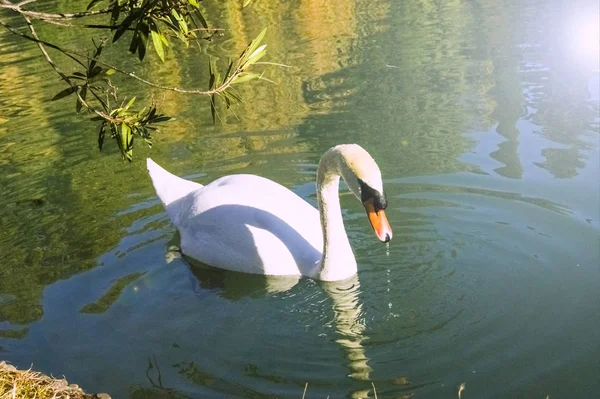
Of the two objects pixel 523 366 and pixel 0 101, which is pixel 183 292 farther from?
pixel 0 101

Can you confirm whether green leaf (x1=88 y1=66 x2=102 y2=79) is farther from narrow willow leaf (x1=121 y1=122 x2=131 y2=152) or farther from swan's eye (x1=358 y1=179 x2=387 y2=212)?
swan's eye (x1=358 y1=179 x2=387 y2=212)

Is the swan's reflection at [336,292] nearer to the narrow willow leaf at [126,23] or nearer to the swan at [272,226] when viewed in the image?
the swan at [272,226]

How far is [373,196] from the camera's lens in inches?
223

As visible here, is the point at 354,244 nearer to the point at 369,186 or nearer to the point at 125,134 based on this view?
the point at 369,186

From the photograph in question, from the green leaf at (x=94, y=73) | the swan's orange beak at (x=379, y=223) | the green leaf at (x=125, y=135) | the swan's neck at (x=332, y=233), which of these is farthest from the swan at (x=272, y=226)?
the green leaf at (x=94, y=73)

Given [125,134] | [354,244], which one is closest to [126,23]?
[125,134]

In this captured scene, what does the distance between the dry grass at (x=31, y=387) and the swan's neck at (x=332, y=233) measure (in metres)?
2.35

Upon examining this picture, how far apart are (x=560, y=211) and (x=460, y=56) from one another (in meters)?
6.34

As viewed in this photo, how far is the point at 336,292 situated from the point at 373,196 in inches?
38.0

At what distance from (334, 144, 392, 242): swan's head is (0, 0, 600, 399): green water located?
64 centimetres

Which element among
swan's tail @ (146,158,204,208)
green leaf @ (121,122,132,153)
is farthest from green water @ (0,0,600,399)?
green leaf @ (121,122,132,153)

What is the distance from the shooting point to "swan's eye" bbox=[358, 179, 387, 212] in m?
5.62

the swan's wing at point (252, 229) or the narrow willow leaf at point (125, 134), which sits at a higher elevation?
the narrow willow leaf at point (125, 134)

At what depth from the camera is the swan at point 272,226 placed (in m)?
6.37
